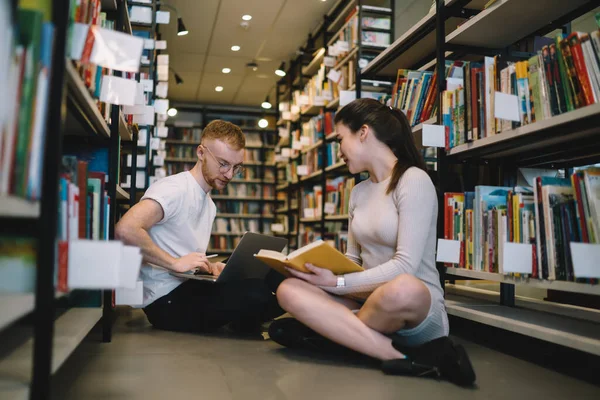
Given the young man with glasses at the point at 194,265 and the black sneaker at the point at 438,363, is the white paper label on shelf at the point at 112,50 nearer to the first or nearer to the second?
the young man with glasses at the point at 194,265

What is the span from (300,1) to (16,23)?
4.64 metres

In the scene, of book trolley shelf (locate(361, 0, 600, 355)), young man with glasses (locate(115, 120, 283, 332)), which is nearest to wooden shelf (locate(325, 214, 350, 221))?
book trolley shelf (locate(361, 0, 600, 355))

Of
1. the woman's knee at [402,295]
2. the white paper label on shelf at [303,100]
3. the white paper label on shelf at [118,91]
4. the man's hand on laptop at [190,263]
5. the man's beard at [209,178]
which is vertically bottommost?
the woman's knee at [402,295]

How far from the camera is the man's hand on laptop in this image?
2055mm

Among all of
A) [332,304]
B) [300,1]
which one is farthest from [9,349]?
[300,1]

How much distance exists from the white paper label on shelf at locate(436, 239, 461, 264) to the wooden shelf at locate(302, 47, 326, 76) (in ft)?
11.8

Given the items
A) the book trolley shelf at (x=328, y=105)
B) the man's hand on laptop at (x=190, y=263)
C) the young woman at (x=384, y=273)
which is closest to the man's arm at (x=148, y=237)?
the man's hand on laptop at (x=190, y=263)

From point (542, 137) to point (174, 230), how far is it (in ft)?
4.83

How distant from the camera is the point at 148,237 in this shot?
80.7 inches

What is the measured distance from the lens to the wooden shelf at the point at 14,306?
0.85 m

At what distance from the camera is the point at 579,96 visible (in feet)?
5.27

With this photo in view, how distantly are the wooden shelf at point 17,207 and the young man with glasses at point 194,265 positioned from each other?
1161 millimetres

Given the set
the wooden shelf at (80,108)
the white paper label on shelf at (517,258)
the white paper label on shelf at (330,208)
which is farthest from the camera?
the white paper label on shelf at (330,208)

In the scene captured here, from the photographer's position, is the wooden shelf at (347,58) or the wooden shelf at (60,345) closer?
the wooden shelf at (60,345)
